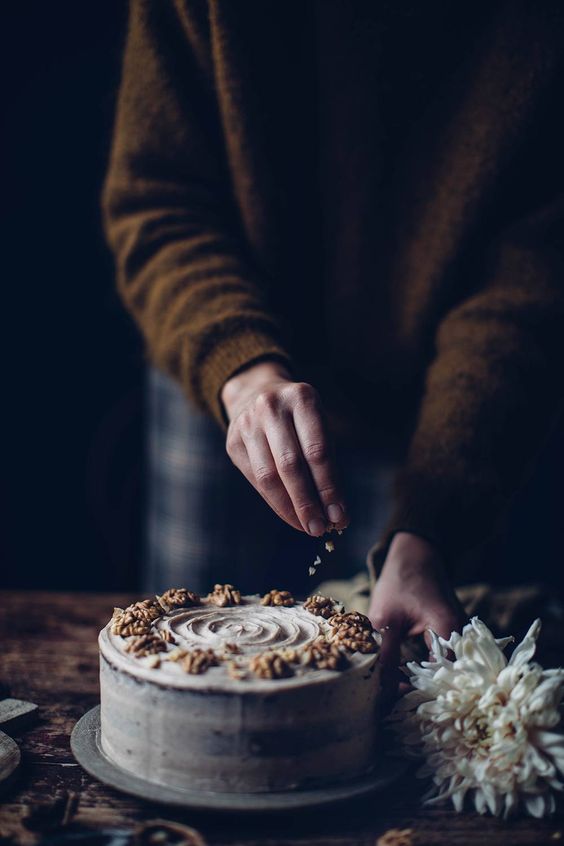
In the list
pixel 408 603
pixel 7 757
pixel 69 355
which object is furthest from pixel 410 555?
pixel 69 355

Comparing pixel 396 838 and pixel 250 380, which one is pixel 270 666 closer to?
pixel 396 838

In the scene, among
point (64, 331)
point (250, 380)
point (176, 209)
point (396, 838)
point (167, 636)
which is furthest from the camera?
point (64, 331)

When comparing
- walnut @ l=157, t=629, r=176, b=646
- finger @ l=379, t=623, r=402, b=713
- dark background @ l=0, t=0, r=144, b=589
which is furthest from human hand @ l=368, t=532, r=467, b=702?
dark background @ l=0, t=0, r=144, b=589

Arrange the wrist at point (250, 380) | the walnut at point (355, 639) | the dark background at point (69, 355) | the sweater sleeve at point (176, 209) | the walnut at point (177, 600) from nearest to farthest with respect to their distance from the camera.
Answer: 1. the walnut at point (355, 639)
2. the walnut at point (177, 600)
3. the wrist at point (250, 380)
4. the sweater sleeve at point (176, 209)
5. the dark background at point (69, 355)

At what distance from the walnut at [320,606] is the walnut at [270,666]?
0.14 meters

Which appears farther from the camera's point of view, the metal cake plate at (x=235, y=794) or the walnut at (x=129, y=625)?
the walnut at (x=129, y=625)

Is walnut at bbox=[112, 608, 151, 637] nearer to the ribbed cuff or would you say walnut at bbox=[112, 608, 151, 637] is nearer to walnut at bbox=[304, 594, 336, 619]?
walnut at bbox=[304, 594, 336, 619]

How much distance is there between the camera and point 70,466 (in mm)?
2211

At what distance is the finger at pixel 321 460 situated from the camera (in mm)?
858

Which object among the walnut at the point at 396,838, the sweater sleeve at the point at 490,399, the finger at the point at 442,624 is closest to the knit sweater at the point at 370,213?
the sweater sleeve at the point at 490,399

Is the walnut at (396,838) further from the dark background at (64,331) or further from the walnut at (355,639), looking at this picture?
the dark background at (64,331)

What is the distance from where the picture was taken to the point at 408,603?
92 centimetres

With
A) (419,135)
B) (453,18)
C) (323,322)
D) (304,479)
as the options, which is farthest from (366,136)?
(304,479)

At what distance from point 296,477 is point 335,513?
0.18 ft
